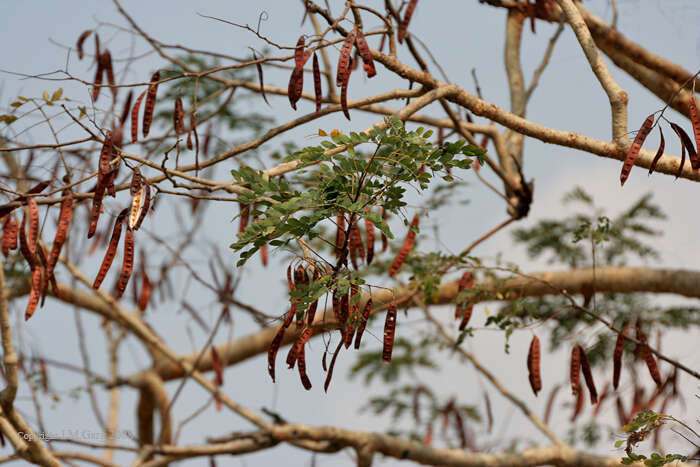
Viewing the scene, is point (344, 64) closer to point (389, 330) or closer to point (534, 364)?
point (389, 330)

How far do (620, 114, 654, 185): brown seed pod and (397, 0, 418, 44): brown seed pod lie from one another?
166 cm

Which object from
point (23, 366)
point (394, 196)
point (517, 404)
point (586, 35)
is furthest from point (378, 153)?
point (23, 366)

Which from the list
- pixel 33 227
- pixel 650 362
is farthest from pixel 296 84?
pixel 650 362

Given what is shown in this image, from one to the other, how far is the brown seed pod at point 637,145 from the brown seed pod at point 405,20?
1657 millimetres

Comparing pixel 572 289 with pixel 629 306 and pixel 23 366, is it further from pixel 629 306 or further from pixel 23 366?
pixel 23 366

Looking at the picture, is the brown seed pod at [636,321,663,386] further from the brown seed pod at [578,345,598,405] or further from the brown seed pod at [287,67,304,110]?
the brown seed pod at [287,67,304,110]

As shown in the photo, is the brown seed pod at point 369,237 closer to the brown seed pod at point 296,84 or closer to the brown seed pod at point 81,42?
the brown seed pod at point 296,84

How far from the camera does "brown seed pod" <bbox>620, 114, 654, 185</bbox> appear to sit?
294cm

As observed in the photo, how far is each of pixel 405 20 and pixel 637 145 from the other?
184cm

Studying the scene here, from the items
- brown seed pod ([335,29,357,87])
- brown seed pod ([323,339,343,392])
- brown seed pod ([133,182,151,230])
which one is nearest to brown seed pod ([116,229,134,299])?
brown seed pod ([133,182,151,230])

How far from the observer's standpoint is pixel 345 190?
2.79m

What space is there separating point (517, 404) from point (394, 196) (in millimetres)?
3324

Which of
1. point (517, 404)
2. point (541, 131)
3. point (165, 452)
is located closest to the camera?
point (541, 131)

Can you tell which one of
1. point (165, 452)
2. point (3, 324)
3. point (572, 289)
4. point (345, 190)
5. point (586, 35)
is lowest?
point (165, 452)
